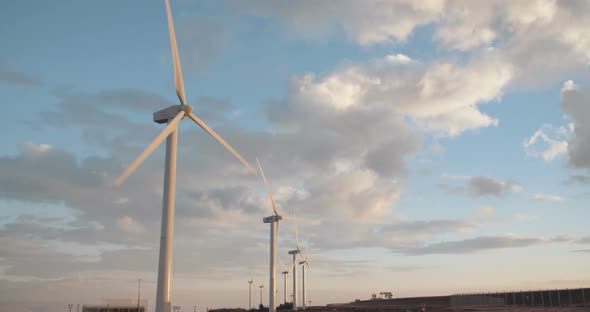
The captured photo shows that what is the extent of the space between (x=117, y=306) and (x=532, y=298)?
12679 cm

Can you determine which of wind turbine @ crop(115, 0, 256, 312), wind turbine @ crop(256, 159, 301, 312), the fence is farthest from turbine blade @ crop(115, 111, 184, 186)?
the fence

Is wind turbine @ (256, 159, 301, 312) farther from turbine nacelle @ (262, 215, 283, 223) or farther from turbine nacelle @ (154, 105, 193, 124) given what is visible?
turbine nacelle @ (154, 105, 193, 124)

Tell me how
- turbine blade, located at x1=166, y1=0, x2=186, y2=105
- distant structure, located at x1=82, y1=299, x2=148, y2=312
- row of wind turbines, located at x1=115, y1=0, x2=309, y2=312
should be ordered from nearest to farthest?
row of wind turbines, located at x1=115, y1=0, x2=309, y2=312
turbine blade, located at x1=166, y1=0, x2=186, y2=105
distant structure, located at x1=82, y1=299, x2=148, y2=312

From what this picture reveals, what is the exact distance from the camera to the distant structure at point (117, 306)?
529 ft

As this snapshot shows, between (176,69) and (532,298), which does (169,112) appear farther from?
(532,298)

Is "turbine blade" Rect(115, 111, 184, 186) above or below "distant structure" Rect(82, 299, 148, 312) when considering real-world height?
above

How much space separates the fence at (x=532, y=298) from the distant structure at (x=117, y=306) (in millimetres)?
103403

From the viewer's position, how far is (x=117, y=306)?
166 m

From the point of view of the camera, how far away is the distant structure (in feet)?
529

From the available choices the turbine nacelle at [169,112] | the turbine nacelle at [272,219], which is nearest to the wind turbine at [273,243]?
the turbine nacelle at [272,219]

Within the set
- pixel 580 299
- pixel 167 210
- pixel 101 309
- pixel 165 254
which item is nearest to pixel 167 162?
pixel 167 210

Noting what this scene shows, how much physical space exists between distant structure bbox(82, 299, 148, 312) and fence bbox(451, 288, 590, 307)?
103 m

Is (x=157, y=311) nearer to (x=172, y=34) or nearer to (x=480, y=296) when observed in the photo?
(x=172, y=34)

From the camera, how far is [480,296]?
141 metres
